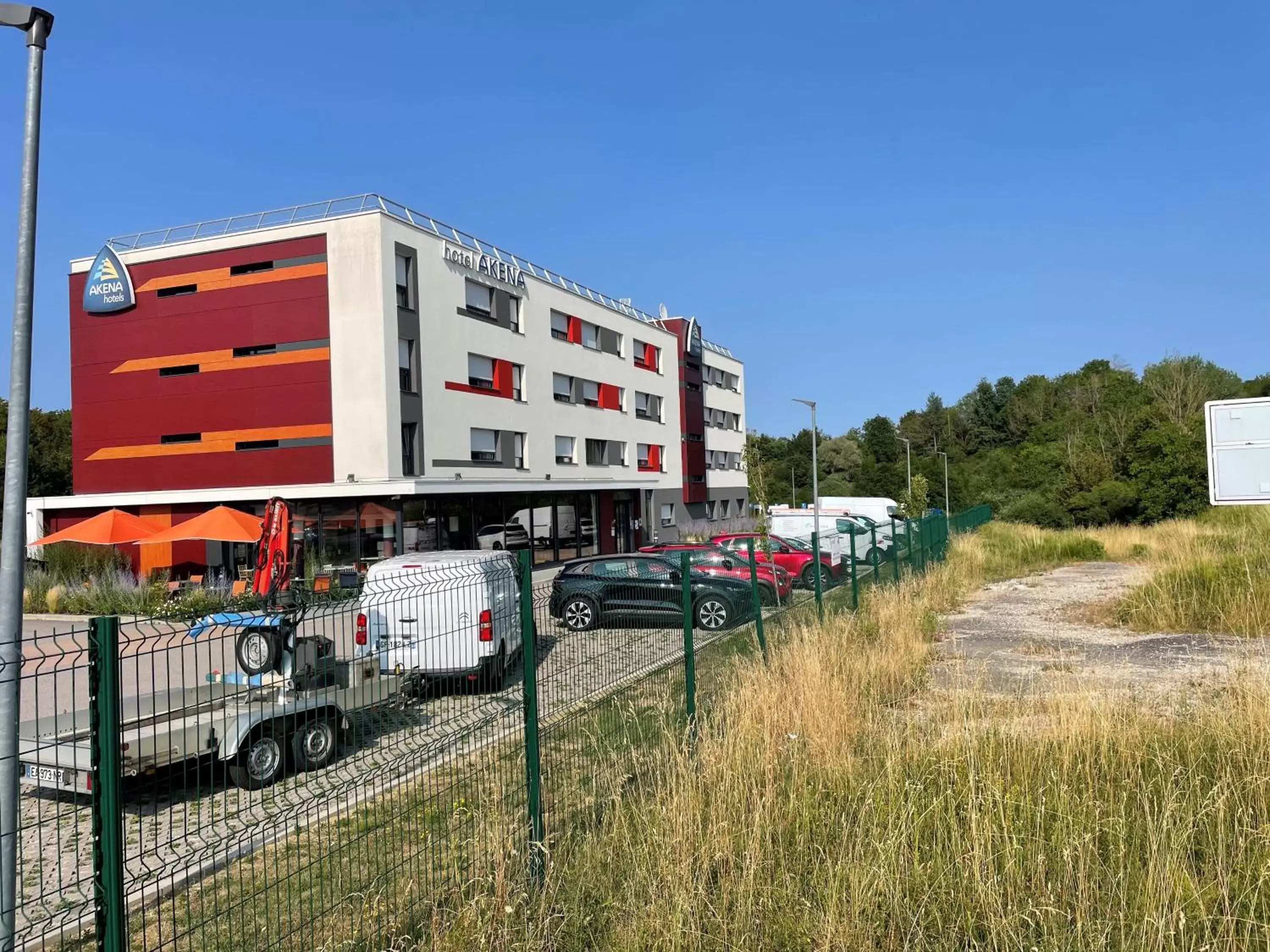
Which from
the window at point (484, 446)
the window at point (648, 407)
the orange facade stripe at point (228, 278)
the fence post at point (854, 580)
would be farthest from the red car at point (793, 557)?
the window at point (648, 407)

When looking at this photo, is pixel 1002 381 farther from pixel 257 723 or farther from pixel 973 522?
pixel 257 723

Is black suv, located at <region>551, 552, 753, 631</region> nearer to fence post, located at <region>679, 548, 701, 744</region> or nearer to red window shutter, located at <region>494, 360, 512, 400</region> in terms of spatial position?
fence post, located at <region>679, 548, 701, 744</region>

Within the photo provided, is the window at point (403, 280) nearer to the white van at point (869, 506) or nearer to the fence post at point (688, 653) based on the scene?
the white van at point (869, 506)

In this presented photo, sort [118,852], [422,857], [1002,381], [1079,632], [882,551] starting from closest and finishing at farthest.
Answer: [118,852] → [422,857] → [1079,632] → [882,551] → [1002,381]

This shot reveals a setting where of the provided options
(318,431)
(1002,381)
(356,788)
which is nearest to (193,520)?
(318,431)

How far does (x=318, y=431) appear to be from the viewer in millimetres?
26562

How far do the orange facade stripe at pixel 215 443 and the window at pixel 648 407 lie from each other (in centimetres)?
1933

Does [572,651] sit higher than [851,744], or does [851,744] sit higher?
[572,651]

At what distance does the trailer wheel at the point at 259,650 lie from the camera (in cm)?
370

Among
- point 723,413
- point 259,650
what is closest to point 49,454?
point 723,413

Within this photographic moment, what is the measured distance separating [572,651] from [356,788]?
2134 millimetres

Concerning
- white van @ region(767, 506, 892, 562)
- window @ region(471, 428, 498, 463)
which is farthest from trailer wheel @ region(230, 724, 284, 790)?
window @ region(471, 428, 498, 463)

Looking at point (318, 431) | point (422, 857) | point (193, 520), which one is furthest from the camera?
point (318, 431)

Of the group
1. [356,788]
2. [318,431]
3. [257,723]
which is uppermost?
[318,431]
